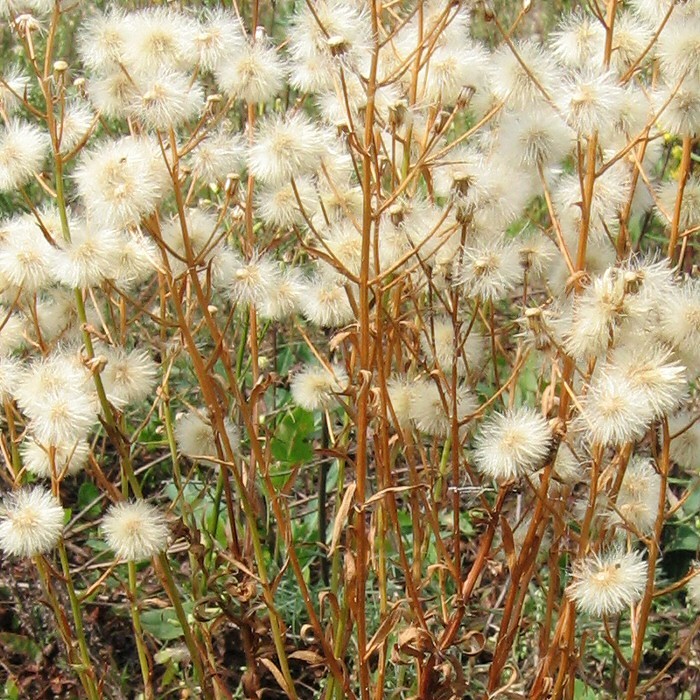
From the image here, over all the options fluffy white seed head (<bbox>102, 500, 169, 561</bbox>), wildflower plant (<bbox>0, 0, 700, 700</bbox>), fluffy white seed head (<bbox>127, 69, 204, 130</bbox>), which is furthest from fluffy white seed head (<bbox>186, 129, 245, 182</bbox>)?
fluffy white seed head (<bbox>102, 500, 169, 561</bbox>)

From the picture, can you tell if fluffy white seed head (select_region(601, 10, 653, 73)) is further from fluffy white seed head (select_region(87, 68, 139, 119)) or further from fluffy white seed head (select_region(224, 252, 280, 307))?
fluffy white seed head (select_region(87, 68, 139, 119))

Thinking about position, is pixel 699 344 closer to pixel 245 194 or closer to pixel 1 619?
pixel 245 194

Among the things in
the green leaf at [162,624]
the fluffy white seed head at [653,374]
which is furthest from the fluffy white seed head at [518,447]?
the green leaf at [162,624]

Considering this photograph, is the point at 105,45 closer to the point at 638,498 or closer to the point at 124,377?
the point at 124,377

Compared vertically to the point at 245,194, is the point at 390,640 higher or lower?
lower

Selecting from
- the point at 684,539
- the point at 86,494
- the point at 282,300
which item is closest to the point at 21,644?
the point at 86,494

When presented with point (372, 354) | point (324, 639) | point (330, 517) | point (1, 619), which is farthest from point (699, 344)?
point (1, 619)

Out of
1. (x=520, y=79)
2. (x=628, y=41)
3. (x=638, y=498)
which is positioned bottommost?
(x=638, y=498)
